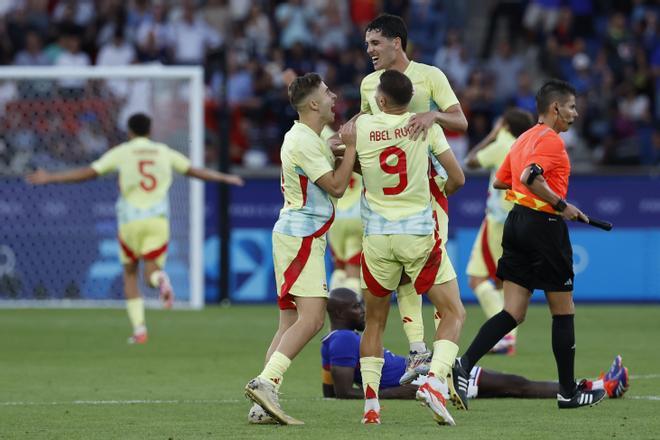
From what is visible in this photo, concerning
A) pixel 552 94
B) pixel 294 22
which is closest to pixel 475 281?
pixel 552 94

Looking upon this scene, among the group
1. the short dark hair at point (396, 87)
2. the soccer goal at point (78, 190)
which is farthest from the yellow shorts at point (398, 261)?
the soccer goal at point (78, 190)

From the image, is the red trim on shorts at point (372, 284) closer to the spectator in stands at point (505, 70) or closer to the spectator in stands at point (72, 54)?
the spectator in stands at point (72, 54)

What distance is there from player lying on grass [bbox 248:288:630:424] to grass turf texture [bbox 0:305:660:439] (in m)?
0.13

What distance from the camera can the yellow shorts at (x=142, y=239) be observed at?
15.5 meters

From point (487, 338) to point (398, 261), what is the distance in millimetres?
1217

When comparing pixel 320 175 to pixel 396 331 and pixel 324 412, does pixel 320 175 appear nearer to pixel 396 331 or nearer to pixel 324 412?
pixel 324 412

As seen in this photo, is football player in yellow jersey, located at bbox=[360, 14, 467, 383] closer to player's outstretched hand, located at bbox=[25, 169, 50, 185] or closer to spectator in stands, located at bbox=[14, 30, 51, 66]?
player's outstretched hand, located at bbox=[25, 169, 50, 185]

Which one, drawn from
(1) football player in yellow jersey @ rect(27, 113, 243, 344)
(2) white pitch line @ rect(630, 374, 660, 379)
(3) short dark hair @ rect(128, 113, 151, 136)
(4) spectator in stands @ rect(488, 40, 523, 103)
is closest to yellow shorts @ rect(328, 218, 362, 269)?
(1) football player in yellow jersey @ rect(27, 113, 243, 344)

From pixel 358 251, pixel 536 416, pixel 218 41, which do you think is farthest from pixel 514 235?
pixel 218 41

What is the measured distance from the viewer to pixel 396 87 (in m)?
8.34

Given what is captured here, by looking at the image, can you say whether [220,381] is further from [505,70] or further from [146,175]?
[505,70]

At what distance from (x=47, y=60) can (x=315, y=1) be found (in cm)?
503

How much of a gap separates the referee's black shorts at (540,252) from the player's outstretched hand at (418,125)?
130cm

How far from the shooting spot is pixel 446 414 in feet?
26.9
